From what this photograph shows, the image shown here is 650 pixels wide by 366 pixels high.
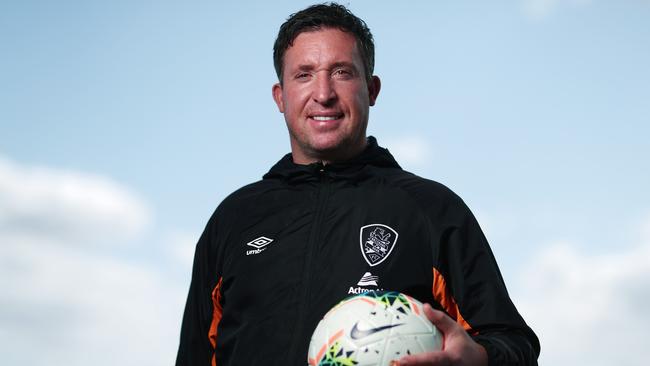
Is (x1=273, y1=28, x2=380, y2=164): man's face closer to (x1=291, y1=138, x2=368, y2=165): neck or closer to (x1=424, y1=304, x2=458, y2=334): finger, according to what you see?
(x1=291, y1=138, x2=368, y2=165): neck

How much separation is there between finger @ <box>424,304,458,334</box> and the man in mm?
449

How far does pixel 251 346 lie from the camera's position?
5.44 meters

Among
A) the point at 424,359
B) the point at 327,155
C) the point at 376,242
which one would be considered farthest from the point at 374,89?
the point at 424,359

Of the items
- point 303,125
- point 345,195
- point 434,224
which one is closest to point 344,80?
point 303,125

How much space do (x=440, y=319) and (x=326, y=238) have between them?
1358 millimetres

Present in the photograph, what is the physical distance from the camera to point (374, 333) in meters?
4.50

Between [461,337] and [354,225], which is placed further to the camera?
[354,225]

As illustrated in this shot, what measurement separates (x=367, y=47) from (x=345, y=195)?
1167 mm

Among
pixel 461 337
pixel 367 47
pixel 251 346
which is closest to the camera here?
pixel 461 337

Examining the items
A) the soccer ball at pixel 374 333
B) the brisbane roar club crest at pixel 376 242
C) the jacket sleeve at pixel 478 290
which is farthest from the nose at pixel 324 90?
the soccer ball at pixel 374 333

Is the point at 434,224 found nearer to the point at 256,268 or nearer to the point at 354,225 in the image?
the point at 354,225

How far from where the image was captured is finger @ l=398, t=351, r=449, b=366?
13.8 ft

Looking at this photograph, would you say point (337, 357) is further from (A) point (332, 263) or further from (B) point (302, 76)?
(B) point (302, 76)

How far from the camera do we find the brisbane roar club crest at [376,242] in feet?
18.1
